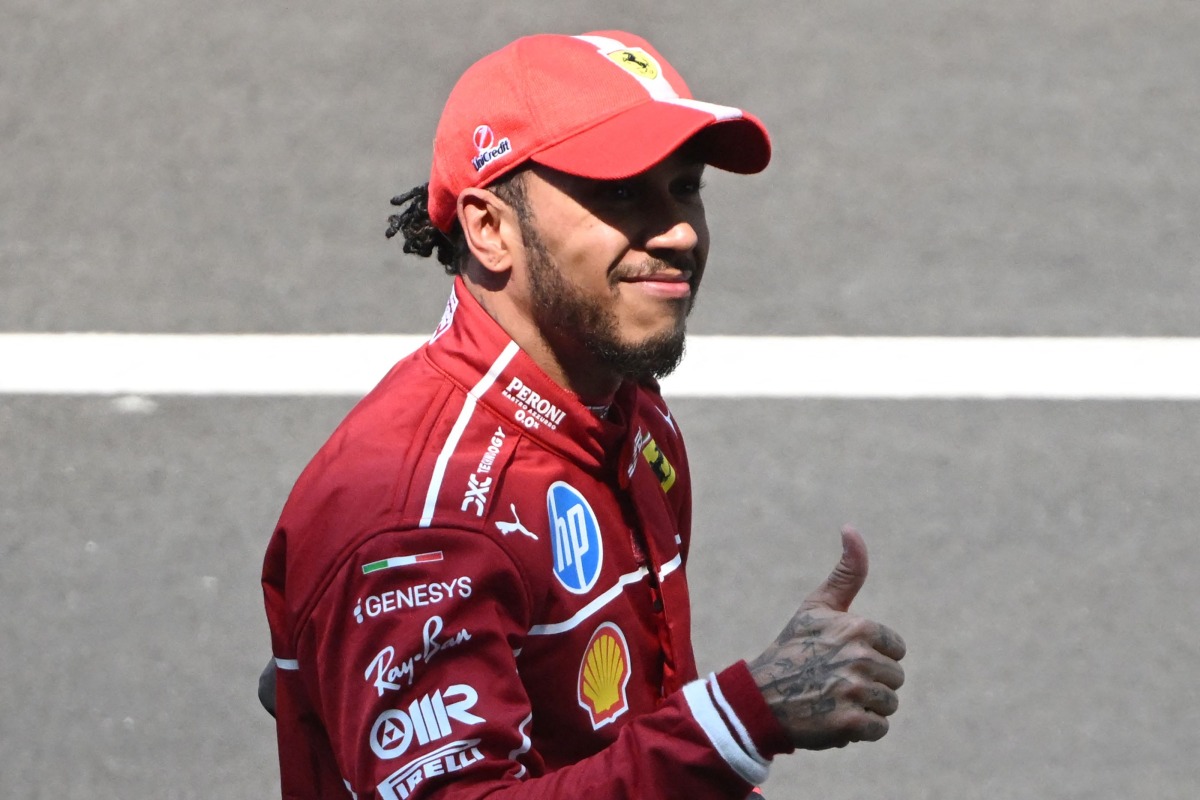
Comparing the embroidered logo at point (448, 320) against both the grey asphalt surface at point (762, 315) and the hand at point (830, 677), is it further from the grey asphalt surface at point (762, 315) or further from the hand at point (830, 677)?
the grey asphalt surface at point (762, 315)

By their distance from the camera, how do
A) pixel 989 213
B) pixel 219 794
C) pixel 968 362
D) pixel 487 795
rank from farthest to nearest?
pixel 989 213
pixel 968 362
pixel 219 794
pixel 487 795

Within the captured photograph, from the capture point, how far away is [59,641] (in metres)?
5.45

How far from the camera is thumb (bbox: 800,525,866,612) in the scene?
258 centimetres

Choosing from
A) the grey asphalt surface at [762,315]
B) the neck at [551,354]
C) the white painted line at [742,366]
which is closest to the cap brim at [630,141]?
the neck at [551,354]

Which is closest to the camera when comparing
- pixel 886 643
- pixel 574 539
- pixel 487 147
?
pixel 886 643

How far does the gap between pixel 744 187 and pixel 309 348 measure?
2.01 m

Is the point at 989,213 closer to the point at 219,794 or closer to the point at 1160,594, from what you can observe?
the point at 1160,594

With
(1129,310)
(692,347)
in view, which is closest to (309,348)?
(692,347)

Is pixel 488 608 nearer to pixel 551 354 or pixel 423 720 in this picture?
pixel 423 720

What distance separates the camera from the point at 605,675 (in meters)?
2.82

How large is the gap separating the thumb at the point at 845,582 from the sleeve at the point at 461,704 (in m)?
0.22

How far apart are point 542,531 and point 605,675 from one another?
0.96 feet

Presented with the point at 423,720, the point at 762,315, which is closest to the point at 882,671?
the point at 423,720

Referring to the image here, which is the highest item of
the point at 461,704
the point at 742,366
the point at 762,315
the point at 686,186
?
the point at 686,186
